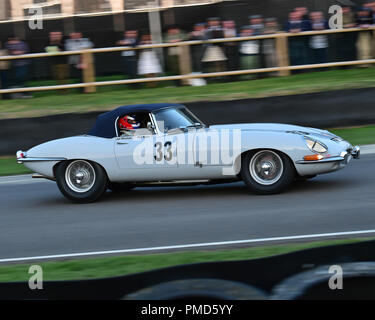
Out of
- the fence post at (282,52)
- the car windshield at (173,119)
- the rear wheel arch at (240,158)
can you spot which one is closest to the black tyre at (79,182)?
the car windshield at (173,119)

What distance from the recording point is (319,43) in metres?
15.0

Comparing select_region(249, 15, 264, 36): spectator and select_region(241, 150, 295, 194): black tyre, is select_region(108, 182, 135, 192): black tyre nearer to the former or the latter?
select_region(241, 150, 295, 194): black tyre

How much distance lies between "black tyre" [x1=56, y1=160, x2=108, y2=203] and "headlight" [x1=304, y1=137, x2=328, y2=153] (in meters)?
2.51

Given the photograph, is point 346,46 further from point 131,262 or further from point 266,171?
point 131,262

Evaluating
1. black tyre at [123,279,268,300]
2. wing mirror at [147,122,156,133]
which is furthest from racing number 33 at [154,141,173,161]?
black tyre at [123,279,268,300]

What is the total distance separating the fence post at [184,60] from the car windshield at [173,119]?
6.96 metres

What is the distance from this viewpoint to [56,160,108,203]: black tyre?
336 inches

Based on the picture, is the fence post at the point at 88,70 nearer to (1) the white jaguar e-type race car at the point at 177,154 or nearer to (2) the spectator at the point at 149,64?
(2) the spectator at the point at 149,64

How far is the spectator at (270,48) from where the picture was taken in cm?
1533

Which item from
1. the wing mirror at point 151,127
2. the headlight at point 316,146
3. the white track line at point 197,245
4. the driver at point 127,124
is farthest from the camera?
the driver at point 127,124

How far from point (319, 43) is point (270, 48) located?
1.08m

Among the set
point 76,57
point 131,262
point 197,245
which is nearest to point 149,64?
point 76,57

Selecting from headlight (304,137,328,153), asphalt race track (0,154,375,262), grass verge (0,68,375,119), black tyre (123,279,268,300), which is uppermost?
grass verge (0,68,375,119)
